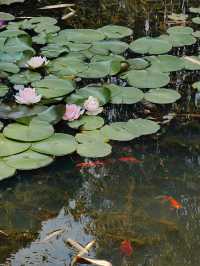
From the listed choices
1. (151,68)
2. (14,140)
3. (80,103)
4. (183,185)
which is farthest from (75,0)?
(183,185)

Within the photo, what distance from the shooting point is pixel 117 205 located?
168 cm

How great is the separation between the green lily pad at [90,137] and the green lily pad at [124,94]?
255 mm

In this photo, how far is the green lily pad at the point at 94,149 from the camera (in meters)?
1.88

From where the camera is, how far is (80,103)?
2.18 meters

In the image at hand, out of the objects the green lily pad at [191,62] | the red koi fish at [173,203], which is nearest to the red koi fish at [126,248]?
the red koi fish at [173,203]

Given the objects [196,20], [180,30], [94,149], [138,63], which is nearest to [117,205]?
[94,149]

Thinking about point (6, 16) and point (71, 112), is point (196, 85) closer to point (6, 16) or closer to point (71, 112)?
point (71, 112)

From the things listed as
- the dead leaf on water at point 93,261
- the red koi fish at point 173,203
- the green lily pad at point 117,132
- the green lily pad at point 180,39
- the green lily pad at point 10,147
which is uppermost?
the green lily pad at point 180,39

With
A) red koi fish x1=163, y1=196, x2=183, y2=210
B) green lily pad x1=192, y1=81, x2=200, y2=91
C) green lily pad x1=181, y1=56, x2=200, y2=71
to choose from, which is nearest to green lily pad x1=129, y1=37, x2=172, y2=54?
green lily pad x1=181, y1=56, x2=200, y2=71

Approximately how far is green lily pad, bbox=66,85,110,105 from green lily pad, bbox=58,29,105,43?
55 cm

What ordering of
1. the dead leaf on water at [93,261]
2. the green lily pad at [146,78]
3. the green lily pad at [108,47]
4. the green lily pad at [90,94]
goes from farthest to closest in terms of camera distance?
the green lily pad at [108,47]
the green lily pad at [146,78]
the green lily pad at [90,94]
the dead leaf on water at [93,261]

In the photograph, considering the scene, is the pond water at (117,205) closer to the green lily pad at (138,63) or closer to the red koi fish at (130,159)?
the red koi fish at (130,159)

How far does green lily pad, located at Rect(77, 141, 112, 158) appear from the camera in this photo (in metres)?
1.88

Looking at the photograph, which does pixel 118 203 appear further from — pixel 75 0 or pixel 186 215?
pixel 75 0
